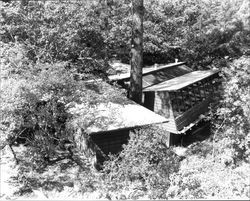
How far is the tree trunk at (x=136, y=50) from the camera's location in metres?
13.4

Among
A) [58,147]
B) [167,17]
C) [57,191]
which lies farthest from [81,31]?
[167,17]

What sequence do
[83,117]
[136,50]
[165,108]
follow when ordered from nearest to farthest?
[83,117], [136,50], [165,108]

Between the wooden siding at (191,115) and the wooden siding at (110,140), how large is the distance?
4316mm

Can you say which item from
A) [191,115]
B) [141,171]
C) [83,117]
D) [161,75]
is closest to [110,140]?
[83,117]

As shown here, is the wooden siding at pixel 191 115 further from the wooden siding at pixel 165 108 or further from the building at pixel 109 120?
the building at pixel 109 120

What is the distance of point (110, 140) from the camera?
1096cm

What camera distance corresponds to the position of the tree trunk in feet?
44.1

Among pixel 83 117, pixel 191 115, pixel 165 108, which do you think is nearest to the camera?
pixel 83 117

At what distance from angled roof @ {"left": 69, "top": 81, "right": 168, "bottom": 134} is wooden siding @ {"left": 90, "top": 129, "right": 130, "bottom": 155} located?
750mm

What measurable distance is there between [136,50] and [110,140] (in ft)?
18.6

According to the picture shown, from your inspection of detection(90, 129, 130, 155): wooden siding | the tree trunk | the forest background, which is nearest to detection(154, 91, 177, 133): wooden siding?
the tree trunk

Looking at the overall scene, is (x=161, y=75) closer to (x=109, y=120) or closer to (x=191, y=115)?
(x=191, y=115)

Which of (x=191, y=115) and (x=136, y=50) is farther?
(x=191, y=115)

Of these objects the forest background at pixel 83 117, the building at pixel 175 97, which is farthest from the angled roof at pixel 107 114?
the building at pixel 175 97
